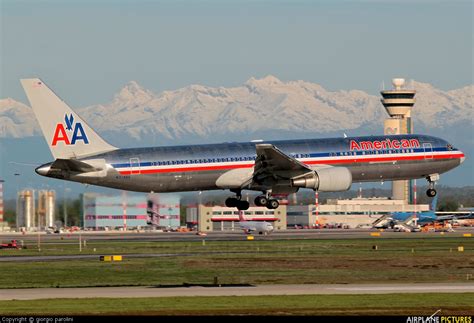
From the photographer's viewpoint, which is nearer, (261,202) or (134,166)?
(134,166)

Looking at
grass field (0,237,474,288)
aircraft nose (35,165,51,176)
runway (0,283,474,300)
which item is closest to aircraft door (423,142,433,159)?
grass field (0,237,474,288)

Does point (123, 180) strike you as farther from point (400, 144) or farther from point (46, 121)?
point (400, 144)

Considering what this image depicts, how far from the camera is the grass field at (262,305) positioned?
40.1m

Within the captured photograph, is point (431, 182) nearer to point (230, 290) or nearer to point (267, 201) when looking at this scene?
point (267, 201)

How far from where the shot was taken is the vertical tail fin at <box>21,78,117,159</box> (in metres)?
77.9

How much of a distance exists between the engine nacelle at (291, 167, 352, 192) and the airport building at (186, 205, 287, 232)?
291ft

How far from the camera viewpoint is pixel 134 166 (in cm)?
7712

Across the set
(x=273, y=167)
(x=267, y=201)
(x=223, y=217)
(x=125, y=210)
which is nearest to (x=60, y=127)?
(x=273, y=167)

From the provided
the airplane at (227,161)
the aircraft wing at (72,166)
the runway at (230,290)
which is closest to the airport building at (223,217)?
the airplane at (227,161)

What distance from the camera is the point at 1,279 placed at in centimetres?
5819

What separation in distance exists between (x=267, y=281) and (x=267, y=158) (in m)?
24.4

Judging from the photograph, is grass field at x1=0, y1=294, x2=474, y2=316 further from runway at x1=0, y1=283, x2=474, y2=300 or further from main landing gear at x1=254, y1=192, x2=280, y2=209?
main landing gear at x1=254, y1=192, x2=280, y2=209

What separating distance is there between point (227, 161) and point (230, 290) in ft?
102

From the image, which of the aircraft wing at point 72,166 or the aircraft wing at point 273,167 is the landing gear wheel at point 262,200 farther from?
the aircraft wing at point 72,166
